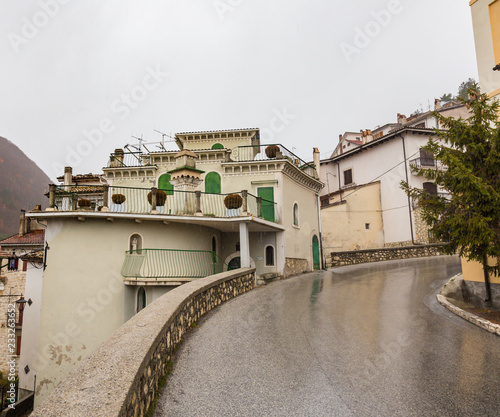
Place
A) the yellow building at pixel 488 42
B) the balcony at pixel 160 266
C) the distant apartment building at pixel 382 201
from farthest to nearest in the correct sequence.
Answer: the distant apartment building at pixel 382 201 → the balcony at pixel 160 266 → the yellow building at pixel 488 42

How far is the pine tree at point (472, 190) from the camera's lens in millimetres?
8617

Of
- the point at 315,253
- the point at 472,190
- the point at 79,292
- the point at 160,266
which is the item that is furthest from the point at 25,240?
the point at 472,190

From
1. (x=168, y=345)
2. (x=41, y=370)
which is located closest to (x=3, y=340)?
(x=41, y=370)

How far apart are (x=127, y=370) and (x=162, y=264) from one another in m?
12.2

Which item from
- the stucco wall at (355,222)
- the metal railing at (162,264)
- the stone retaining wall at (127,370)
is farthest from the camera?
the stucco wall at (355,222)

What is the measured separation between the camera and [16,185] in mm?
76375

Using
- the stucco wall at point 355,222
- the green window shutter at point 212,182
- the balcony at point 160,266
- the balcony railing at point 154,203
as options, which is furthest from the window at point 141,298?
the stucco wall at point 355,222

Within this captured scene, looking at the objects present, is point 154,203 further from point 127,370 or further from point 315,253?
point 127,370

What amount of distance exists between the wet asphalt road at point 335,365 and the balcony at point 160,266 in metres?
5.84

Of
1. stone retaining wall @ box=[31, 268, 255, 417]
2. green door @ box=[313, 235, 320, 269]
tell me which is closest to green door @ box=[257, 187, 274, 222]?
green door @ box=[313, 235, 320, 269]

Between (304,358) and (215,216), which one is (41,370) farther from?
(304,358)

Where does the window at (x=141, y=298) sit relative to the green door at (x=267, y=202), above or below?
below

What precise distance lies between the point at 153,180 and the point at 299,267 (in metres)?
10.1

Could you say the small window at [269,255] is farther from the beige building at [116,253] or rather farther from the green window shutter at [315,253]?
the green window shutter at [315,253]
